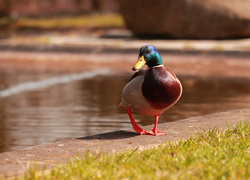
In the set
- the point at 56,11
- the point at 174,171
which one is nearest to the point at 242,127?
the point at 174,171

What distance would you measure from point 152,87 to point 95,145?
27.1 inches

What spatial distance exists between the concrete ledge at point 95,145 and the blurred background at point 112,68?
0.95m

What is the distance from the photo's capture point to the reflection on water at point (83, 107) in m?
6.51

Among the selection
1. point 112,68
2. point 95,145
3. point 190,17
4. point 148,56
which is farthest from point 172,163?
point 190,17

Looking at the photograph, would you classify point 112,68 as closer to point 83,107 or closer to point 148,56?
point 83,107

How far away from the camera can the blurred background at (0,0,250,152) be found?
725 centimetres

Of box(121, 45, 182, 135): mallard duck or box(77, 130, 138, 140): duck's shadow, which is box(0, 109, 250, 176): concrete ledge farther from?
A: box(121, 45, 182, 135): mallard duck

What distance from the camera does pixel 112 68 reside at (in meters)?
13.8

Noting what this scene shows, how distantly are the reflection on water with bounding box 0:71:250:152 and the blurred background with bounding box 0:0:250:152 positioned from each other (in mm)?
12

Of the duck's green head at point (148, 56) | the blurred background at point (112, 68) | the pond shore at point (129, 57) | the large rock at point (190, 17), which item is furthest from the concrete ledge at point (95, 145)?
the large rock at point (190, 17)

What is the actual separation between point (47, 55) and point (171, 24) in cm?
401

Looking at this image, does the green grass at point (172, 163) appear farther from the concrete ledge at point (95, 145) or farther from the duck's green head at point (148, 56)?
the duck's green head at point (148, 56)

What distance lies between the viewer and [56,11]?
29438mm

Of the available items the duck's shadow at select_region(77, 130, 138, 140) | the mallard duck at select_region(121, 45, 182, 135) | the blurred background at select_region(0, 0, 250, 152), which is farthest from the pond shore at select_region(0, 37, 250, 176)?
the mallard duck at select_region(121, 45, 182, 135)
